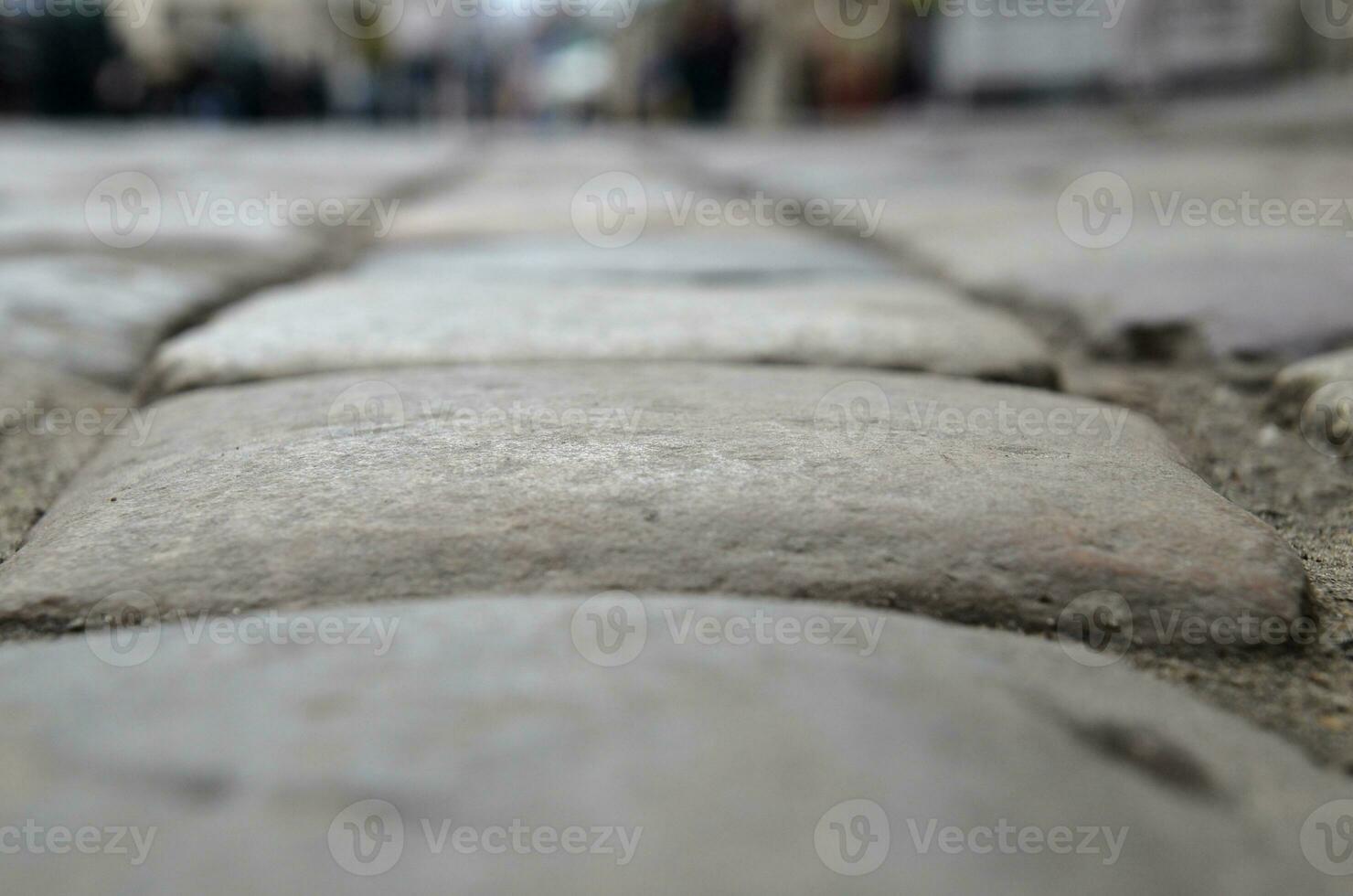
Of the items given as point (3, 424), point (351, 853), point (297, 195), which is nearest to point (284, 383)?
point (3, 424)

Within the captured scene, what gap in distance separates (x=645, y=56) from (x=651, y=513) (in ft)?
51.5

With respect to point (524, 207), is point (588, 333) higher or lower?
higher

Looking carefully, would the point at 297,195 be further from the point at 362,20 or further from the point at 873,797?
the point at 362,20

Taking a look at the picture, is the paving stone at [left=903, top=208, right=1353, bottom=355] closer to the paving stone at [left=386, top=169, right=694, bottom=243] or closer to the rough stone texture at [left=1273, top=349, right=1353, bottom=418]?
the rough stone texture at [left=1273, top=349, right=1353, bottom=418]

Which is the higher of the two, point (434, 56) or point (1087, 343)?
point (1087, 343)

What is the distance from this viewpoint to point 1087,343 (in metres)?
1.05

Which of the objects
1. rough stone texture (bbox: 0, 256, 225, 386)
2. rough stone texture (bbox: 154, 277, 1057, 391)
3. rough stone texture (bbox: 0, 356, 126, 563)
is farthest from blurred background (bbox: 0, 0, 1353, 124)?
rough stone texture (bbox: 0, 356, 126, 563)

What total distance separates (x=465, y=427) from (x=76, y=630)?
9.5 inches

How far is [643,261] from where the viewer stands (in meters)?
1.50

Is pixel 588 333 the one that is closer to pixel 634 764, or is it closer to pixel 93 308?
pixel 93 308

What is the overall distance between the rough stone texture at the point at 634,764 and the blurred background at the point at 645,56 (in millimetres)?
2541

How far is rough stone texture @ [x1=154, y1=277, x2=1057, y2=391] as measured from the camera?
88 cm

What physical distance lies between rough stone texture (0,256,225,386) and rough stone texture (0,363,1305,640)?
274 mm

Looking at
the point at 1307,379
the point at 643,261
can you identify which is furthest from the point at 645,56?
the point at 1307,379
